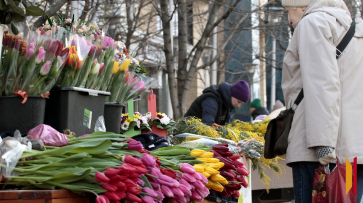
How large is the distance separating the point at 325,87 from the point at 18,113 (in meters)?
1.66

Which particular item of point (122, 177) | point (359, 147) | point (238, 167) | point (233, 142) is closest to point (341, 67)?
point (359, 147)

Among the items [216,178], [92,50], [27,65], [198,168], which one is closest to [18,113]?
[27,65]

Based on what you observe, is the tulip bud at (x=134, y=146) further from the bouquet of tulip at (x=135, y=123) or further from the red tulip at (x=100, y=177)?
the bouquet of tulip at (x=135, y=123)

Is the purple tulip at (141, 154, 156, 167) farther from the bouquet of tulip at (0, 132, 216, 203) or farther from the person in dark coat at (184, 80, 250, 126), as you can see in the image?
the person in dark coat at (184, 80, 250, 126)

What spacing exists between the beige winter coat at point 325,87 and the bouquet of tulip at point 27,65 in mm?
1400

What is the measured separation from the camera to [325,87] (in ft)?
8.14

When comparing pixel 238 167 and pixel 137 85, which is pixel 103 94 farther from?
pixel 238 167

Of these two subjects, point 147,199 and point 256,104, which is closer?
point 147,199

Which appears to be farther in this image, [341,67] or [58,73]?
[341,67]

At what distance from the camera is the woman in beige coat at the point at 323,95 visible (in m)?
2.45

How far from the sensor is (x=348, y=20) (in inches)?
107

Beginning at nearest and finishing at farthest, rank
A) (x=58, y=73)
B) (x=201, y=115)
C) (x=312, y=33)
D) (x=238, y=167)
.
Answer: (x=58, y=73), (x=312, y=33), (x=238, y=167), (x=201, y=115)

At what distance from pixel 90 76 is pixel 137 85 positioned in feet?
1.86

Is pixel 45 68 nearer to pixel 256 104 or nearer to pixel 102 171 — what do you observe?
pixel 102 171
